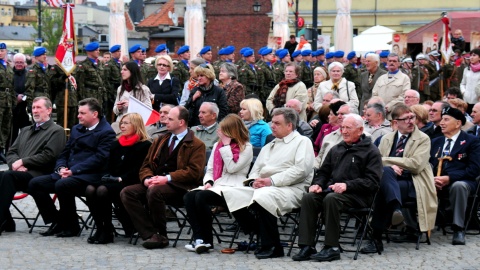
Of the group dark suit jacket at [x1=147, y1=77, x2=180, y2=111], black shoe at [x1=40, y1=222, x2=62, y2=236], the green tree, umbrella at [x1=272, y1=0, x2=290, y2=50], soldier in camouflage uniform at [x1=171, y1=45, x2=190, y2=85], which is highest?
the green tree

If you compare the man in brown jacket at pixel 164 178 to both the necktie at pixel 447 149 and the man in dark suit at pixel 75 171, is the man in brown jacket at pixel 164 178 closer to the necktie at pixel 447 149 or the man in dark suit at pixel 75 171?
the man in dark suit at pixel 75 171

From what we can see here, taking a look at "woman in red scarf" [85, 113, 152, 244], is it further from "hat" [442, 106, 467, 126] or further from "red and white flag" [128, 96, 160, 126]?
"hat" [442, 106, 467, 126]

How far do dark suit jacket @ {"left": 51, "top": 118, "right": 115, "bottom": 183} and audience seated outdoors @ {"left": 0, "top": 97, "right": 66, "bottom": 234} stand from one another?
25cm

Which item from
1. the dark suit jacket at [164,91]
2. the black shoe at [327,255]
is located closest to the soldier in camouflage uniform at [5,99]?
the dark suit jacket at [164,91]

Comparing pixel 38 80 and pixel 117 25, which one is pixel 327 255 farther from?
pixel 117 25

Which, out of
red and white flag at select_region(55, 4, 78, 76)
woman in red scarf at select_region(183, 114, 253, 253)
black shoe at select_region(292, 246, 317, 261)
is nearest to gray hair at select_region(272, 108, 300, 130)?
woman in red scarf at select_region(183, 114, 253, 253)

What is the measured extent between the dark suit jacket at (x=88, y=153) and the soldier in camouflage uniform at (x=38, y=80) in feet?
26.3

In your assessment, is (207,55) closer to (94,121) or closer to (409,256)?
(94,121)

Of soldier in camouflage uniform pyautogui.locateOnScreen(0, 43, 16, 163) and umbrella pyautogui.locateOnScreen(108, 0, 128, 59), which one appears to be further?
umbrella pyautogui.locateOnScreen(108, 0, 128, 59)

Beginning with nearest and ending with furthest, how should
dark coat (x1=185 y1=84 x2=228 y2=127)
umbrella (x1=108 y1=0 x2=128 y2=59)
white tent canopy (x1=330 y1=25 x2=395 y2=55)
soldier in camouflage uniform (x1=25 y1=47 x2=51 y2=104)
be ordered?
dark coat (x1=185 y1=84 x2=228 y2=127) < soldier in camouflage uniform (x1=25 y1=47 x2=51 y2=104) < umbrella (x1=108 y1=0 x2=128 y2=59) < white tent canopy (x1=330 y1=25 x2=395 y2=55)

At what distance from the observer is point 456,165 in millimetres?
12422

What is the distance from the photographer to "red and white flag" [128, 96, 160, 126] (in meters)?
14.6

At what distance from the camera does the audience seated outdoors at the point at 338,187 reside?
1100 centimetres

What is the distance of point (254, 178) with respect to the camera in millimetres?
11820
